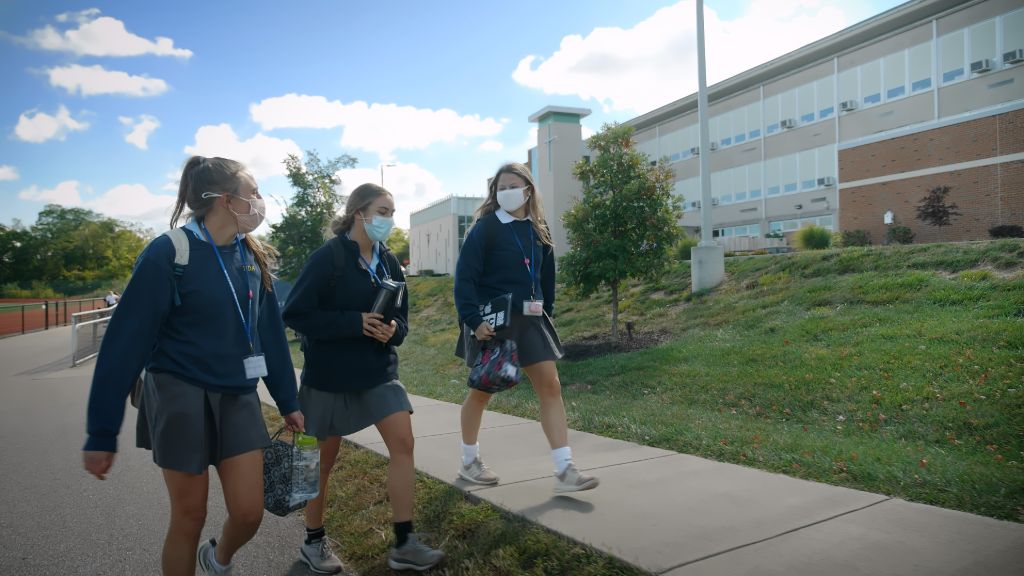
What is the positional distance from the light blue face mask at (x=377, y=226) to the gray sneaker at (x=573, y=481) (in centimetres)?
177

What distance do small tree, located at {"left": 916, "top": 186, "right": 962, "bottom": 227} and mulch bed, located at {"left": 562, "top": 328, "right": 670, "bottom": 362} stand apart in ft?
54.9

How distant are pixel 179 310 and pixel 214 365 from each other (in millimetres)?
259

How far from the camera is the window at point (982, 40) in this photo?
34.2 metres

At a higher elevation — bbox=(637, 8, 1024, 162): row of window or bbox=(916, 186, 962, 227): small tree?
bbox=(637, 8, 1024, 162): row of window

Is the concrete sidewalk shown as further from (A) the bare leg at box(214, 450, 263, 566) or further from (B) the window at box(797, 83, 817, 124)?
(B) the window at box(797, 83, 817, 124)

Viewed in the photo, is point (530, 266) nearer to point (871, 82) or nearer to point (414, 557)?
point (414, 557)

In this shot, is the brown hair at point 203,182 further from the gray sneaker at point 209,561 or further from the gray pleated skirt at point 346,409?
the gray sneaker at point 209,561

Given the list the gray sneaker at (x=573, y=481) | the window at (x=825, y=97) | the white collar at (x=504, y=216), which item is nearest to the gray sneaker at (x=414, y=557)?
the gray sneaker at (x=573, y=481)

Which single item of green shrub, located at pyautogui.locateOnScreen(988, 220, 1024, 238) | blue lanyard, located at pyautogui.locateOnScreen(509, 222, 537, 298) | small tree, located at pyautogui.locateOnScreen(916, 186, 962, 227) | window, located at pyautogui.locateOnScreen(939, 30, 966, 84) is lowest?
blue lanyard, located at pyautogui.locateOnScreen(509, 222, 537, 298)

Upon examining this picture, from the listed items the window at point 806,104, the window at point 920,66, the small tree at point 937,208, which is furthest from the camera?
the window at point 806,104


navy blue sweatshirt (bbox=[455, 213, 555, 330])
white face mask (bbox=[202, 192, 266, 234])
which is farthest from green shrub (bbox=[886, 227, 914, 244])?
white face mask (bbox=[202, 192, 266, 234])

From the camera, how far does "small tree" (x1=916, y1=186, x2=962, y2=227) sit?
24156 mm

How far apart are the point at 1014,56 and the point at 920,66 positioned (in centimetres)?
492

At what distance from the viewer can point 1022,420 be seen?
521 centimetres
